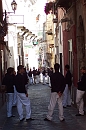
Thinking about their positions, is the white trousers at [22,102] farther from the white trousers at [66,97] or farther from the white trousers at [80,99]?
the white trousers at [66,97]

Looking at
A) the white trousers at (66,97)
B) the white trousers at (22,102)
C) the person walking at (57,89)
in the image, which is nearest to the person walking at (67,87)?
the white trousers at (66,97)

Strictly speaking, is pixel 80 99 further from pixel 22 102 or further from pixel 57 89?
pixel 22 102

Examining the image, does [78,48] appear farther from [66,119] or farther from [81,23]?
[66,119]

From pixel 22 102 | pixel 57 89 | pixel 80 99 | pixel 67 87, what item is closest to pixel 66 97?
pixel 67 87

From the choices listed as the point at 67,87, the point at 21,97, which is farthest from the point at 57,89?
the point at 67,87

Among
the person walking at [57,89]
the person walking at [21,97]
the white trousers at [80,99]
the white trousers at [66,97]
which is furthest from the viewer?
the white trousers at [66,97]

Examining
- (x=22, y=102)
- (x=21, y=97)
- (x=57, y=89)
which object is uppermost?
(x=57, y=89)

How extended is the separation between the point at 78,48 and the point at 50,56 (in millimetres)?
34898

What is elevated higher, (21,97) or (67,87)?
(21,97)

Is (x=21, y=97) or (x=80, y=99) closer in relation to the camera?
(x=21, y=97)


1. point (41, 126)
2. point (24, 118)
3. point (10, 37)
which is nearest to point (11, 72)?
point (24, 118)

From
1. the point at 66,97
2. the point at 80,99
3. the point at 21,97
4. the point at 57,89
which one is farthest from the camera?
the point at 66,97

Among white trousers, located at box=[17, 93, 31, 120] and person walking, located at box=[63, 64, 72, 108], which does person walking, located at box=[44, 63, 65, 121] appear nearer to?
white trousers, located at box=[17, 93, 31, 120]

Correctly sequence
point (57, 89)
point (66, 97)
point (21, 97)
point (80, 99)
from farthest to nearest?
point (66, 97), point (80, 99), point (21, 97), point (57, 89)
